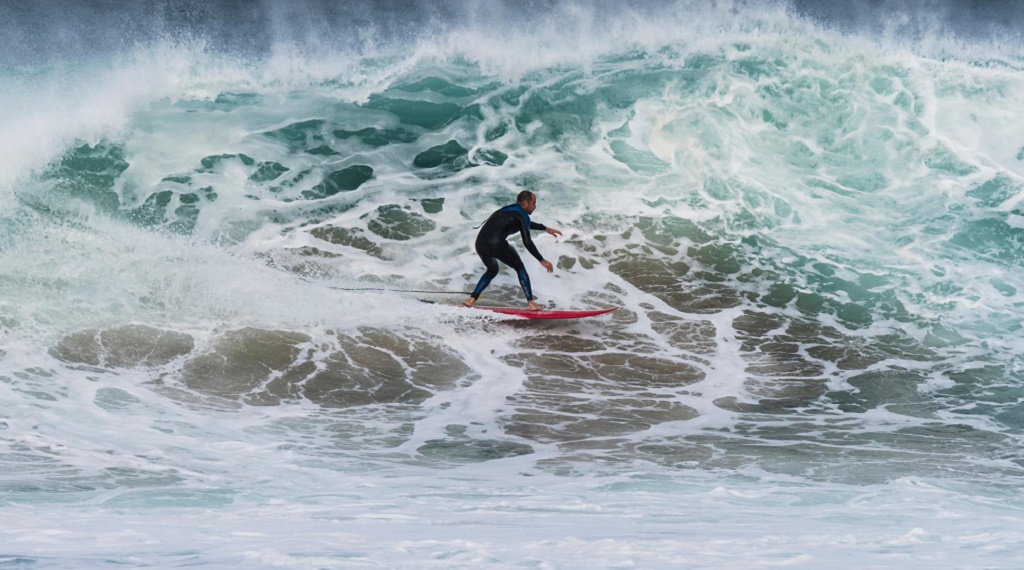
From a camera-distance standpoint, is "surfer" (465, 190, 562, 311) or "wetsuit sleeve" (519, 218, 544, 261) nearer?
"wetsuit sleeve" (519, 218, 544, 261)

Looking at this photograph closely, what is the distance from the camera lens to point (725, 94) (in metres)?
12.1

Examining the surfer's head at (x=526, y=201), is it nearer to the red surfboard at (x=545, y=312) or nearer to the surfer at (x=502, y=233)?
the surfer at (x=502, y=233)

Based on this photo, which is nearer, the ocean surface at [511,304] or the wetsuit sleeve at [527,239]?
the ocean surface at [511,304]

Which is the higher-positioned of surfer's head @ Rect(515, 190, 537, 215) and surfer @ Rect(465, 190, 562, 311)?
surfer's head @ Rect(515, 190, 537, 215)

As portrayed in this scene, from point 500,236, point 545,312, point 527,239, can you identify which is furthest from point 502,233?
point 545,312

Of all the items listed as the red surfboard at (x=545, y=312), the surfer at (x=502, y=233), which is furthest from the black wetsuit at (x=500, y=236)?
the red surfboard at (x=545, y=312)

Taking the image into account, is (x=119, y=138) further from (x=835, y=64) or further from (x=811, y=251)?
(x=835, y=64)

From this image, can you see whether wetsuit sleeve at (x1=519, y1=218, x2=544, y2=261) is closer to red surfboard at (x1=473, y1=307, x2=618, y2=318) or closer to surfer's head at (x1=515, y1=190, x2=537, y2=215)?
surfer's head at (x1=515, y1=190, x2=537, y2=215)

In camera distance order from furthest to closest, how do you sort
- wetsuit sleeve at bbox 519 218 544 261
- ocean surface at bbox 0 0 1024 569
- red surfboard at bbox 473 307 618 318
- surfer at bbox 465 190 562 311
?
red surfboard at bbox 473 307 618 318, surfer at bbox 465 190 562 311, wetsuit sleeve at bbox 519 218 544 261, ocean surface at bbox 0 0 1024 569

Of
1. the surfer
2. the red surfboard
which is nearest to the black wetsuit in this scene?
the surfer

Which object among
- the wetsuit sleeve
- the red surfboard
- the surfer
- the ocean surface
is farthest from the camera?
the red surfboard

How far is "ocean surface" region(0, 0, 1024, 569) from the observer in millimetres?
4363

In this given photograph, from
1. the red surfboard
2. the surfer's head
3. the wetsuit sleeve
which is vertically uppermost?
the surfer's head

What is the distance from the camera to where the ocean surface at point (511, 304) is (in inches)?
172
